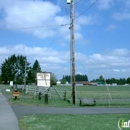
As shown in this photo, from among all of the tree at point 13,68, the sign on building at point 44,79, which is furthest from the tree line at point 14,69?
the sign on building at point 44,79

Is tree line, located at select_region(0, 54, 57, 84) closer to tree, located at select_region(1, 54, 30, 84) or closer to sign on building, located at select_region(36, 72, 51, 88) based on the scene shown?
tree, located at select_region(1, 54, 30, 84)

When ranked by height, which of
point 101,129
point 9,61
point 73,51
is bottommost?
point 101,129

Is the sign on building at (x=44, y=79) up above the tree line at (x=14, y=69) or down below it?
below

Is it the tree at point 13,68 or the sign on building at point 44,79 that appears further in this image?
the tree at point 13,68

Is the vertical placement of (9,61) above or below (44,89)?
above

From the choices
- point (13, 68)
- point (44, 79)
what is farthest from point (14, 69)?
point (44, 79)

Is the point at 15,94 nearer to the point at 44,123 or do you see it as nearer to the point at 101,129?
the point at 44,123

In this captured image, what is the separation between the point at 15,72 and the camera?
126 metres

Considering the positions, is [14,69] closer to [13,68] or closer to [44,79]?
[13,68]

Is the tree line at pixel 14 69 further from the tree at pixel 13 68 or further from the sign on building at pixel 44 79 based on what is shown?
the sign on building at pixel 44 79

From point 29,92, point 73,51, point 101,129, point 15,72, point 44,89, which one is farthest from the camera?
point 15,72

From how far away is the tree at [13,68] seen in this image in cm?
12350

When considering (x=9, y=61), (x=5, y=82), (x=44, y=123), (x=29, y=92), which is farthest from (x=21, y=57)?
(x=44, y=123)

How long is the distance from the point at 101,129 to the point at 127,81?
15929cm
